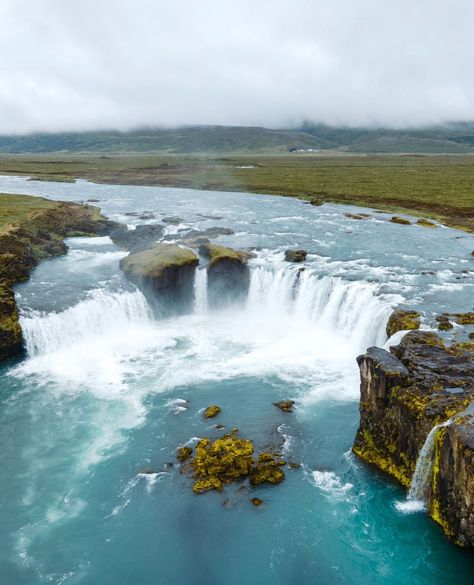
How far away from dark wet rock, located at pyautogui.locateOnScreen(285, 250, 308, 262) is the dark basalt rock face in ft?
78.5

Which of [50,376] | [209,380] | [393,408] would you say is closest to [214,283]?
[209,380]

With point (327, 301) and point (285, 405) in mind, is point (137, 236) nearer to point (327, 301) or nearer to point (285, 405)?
point (327, 301)

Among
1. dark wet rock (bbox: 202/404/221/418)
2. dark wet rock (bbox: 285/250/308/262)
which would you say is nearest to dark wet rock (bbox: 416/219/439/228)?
dark wet rock (bbox: 285/250/308/262)

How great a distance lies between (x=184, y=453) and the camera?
25562mm

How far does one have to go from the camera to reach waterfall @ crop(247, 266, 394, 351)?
122 feet

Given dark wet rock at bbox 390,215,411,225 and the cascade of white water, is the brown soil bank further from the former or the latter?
dark wet rock at bbox 390,215,411,225

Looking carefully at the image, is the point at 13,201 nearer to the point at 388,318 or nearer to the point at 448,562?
the point at 388,318

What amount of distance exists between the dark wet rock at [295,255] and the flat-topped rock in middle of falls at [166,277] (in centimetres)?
1001

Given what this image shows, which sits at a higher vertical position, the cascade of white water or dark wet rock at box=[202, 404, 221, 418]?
the cascade of white water

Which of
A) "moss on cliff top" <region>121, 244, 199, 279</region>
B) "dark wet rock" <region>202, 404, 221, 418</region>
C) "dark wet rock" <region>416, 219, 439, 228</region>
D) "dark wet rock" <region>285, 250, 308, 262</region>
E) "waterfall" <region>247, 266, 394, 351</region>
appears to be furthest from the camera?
"dark wet rock" <region>416, 219, 439, 228</region>

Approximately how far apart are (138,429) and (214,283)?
21.8 meters

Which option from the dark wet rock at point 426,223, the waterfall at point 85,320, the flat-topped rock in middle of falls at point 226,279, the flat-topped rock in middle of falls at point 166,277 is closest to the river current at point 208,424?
the waterfall at point 85,320

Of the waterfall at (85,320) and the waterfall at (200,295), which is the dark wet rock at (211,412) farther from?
the waterfall at (200,295)

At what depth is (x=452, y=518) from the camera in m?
19.5
